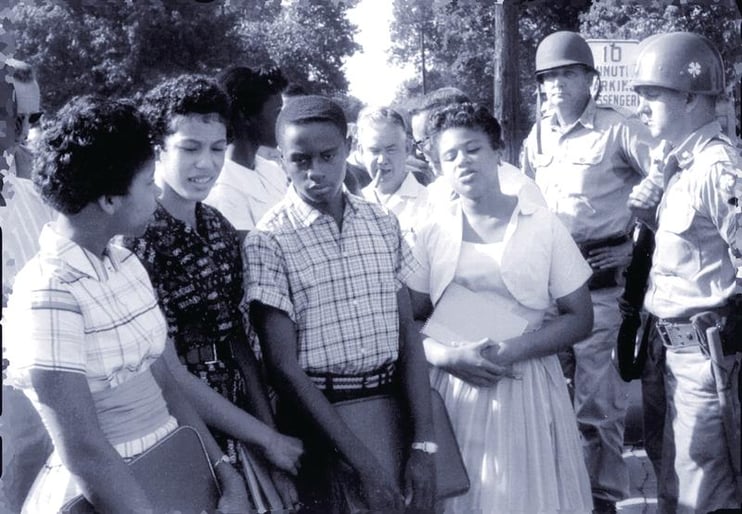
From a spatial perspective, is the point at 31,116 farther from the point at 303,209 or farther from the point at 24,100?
the point at 303,209

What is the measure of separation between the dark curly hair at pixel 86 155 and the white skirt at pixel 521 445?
1.38m

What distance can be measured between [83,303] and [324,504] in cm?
99

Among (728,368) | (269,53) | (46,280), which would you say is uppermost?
(269,53)

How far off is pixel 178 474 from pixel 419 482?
0.75 metres

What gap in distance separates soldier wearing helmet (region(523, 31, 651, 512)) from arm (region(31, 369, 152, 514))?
8.64 ft

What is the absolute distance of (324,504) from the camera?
7.62ft

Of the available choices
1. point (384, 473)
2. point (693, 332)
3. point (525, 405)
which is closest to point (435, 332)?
point (525, 405)

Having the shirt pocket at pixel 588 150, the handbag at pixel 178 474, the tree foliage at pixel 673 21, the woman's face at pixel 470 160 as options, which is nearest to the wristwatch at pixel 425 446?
the handbag at pixel 178 474

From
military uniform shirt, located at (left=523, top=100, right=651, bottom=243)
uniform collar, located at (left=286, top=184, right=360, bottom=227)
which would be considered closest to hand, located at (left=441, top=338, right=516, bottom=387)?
uniform collar, located at (left=286, top=184, right=360, bottom=227)

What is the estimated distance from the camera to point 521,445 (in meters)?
2.63

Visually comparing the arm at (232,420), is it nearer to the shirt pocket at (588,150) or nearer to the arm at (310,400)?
the arm at (310,400)

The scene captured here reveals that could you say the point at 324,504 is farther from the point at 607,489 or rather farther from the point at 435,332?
the point at 607,489

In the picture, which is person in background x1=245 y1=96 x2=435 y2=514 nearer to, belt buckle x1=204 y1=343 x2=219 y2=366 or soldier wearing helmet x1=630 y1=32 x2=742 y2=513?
belt buckle x1=204 y1=343 x2=219 y2=366

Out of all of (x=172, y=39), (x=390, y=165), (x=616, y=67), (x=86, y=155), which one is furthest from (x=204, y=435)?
(x=172, y=39)
